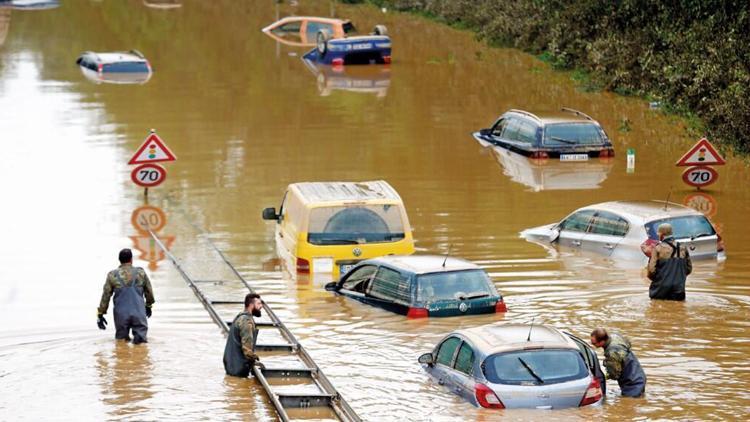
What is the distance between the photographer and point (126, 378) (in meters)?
19.0

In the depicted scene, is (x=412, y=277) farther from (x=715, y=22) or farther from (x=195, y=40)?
(x=195, y=40)

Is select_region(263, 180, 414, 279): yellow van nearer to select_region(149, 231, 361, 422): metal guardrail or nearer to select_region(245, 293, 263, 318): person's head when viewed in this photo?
select_region(149, 231, 361, 422): metal guardrail

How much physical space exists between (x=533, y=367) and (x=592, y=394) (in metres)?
0.75

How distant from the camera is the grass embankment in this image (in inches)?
1598

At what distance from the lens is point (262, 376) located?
61.2 feet

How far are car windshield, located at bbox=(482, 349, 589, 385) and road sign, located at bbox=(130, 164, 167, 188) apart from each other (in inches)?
681

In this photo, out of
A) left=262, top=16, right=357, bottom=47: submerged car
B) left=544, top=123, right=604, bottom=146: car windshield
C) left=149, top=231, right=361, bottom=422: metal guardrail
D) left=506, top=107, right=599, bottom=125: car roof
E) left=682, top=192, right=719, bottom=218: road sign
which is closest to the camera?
left=149, top=231, right=361, bottom=422: metal guardrail

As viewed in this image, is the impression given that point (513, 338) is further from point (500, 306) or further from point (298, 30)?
point (298, 30)

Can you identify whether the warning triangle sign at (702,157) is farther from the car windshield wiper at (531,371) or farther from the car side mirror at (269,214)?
the car windshield wiper at (531,371)

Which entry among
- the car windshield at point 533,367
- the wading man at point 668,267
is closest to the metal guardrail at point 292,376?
the car windshield at point 533,367

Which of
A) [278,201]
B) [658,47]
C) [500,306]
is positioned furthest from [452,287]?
[658,47]

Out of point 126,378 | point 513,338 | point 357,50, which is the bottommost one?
point 126,378

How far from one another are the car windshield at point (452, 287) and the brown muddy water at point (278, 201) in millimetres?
415

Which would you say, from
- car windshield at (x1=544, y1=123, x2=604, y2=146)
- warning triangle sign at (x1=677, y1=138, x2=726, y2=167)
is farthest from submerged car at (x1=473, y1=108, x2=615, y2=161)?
warning triangle sign at (x1=677, y1=138, x2=726, y2=167)
